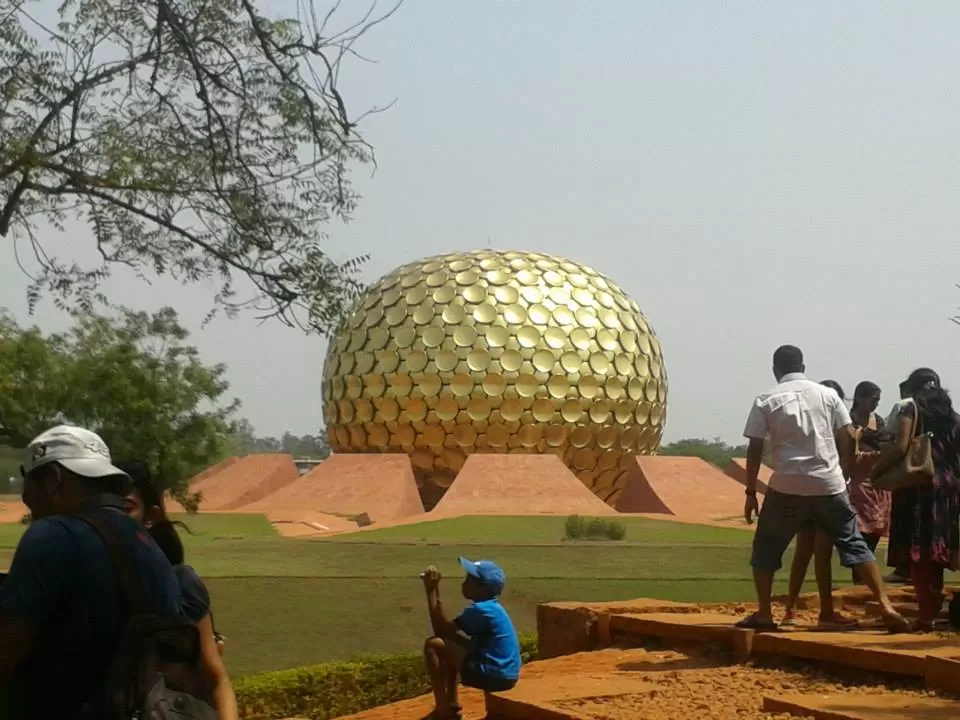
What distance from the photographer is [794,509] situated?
229 inches

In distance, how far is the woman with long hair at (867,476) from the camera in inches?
316

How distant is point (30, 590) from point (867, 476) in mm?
6867

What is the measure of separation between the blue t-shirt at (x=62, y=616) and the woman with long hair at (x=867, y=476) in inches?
241

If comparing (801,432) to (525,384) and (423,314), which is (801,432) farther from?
(423,314)

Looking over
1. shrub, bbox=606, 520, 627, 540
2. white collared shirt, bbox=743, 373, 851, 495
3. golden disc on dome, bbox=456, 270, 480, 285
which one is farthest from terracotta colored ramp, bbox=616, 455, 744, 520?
A: white collared shirt, bbox=743, 373, 851, 495

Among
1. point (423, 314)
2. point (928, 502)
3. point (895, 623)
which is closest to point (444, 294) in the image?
point (423, 314)

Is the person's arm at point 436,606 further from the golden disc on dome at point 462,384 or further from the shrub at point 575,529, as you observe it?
the golden disc on dome at point 462,384

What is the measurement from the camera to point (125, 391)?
738 inches

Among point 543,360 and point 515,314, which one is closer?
point 543,360

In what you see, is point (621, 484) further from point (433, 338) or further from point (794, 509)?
point (794, 509)

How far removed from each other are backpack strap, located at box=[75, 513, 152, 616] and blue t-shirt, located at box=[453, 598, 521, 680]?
9.46ft

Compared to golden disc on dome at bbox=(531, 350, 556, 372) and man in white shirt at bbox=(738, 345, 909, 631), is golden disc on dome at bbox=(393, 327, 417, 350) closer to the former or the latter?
golden disc on dome at bbox=(531, 350, 556, 372)

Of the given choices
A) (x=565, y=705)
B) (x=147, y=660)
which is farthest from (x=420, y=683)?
(x=147, y=660)

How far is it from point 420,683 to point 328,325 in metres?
2.28
